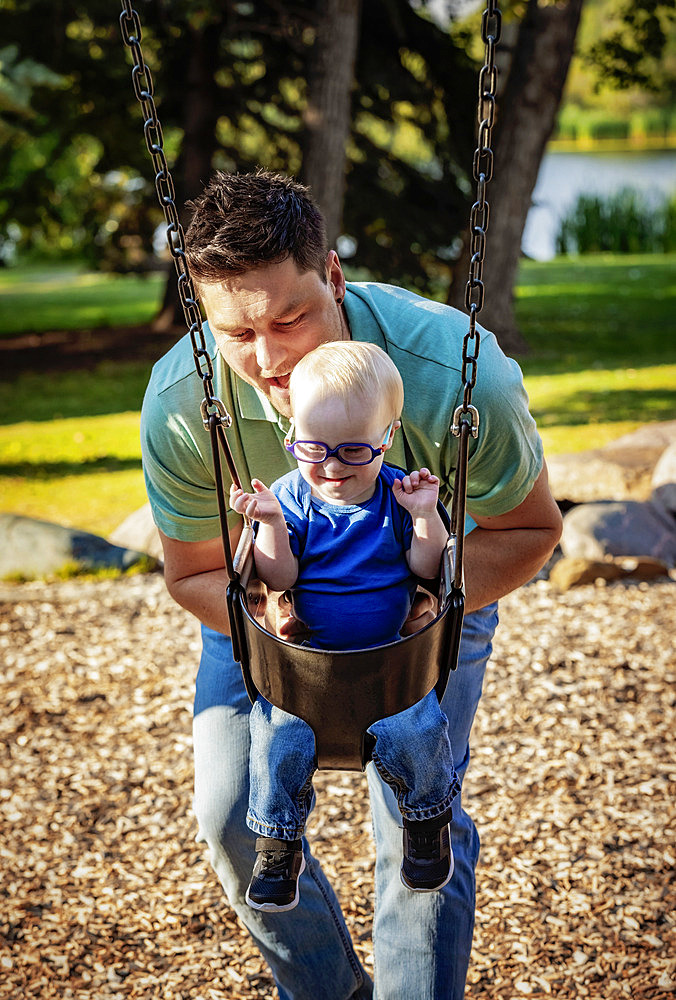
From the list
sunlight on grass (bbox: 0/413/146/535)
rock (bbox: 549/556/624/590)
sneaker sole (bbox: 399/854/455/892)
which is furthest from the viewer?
sunlight on grass (bbox: 0/413/146/535)

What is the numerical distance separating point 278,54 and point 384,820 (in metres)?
10.1

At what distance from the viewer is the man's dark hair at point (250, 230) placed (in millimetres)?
1884

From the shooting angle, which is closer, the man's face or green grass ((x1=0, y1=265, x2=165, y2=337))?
the man's face

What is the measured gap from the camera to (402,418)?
2.14 m

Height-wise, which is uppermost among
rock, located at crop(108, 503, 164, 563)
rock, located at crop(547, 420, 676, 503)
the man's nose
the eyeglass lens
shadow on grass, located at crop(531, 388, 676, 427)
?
the man's nose

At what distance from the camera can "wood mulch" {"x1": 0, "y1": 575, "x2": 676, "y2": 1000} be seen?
2920mm

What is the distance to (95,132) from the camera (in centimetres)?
1073

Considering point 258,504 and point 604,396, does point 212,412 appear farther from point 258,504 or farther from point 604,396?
point 604,396

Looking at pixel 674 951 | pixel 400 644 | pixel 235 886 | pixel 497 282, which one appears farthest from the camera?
pixel 497 282

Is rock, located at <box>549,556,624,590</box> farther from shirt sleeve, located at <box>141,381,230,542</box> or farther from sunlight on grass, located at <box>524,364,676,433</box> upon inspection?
sunlight on grass, located at <box>524,364,676,433</box>

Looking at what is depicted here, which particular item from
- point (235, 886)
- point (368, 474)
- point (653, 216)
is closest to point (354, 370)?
point (368, 474)

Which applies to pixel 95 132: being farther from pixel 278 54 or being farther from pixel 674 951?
pixel 674 951

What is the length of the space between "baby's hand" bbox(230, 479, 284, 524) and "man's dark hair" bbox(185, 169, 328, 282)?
1.32ft

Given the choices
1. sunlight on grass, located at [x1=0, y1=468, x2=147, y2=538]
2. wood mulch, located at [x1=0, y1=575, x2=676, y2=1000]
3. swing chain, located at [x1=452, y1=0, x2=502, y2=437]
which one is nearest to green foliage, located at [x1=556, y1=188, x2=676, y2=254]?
sunlight on grass, located at [x1=0, y1=468, x2=147, y2=538]
